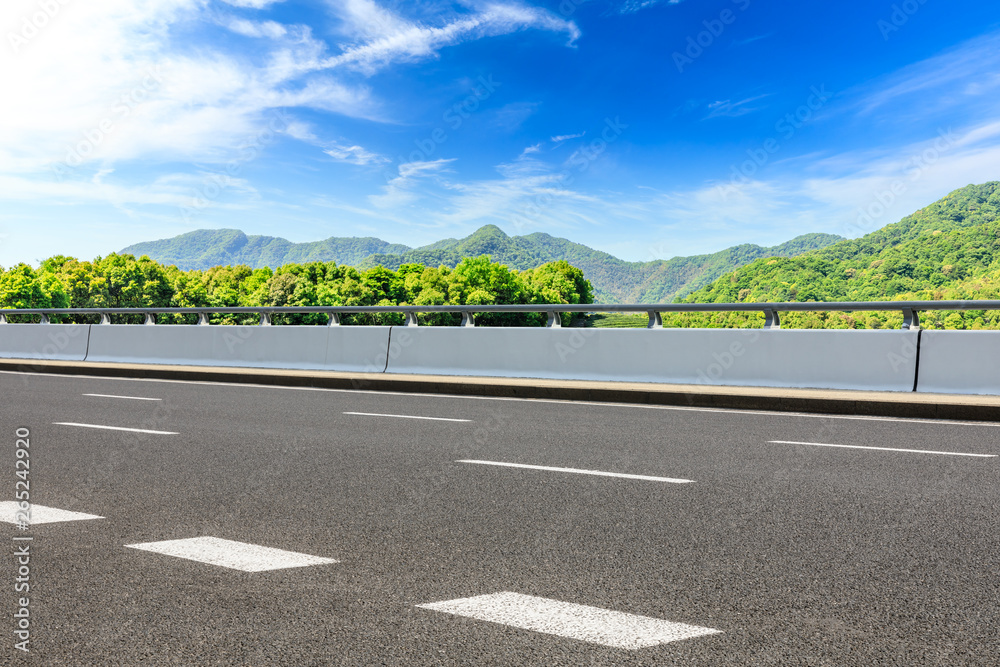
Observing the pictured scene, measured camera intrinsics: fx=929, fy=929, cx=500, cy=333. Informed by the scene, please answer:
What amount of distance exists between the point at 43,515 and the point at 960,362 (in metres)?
10.3

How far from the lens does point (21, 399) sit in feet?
42.3

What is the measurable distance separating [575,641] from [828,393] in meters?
9.31

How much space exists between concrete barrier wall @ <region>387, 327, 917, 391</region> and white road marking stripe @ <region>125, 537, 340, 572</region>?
30.6ft

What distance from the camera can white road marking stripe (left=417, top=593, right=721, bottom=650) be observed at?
11.1 ft

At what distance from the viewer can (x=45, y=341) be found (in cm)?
2134

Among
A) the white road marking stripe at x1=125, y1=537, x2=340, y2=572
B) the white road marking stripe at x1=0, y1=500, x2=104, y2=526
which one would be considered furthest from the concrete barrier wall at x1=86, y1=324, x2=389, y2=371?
the white road marking stripe at x1=125, y1=537, x2=340, y2=572

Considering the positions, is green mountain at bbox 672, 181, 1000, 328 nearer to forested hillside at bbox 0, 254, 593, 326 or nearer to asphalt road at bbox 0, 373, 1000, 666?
forested hillside at bbox 0, 254, 593, 326

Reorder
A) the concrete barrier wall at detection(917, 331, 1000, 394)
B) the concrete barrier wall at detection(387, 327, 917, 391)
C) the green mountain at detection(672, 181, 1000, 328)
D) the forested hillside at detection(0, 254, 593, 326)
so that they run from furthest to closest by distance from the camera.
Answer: the forested hillside at detection(0, 254, 593, 326) → the green mountain at detection(672, 181, 1000, 328) → the concrete barrier wall at detection(387, 327, 917, 391) → the concrete barrier wall at detection(917, 331, 1000, 394)

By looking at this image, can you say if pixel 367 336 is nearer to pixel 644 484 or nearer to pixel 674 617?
pixel 644 484

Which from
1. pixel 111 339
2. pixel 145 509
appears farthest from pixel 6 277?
pixel 145 509

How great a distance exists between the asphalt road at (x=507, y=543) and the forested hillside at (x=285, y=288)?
92.9 m

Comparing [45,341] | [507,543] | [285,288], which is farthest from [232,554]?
[285,288]

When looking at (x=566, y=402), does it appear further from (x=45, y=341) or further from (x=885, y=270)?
(x=885, y=270)

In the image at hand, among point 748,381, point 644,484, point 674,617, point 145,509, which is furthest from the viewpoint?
point 748,381
